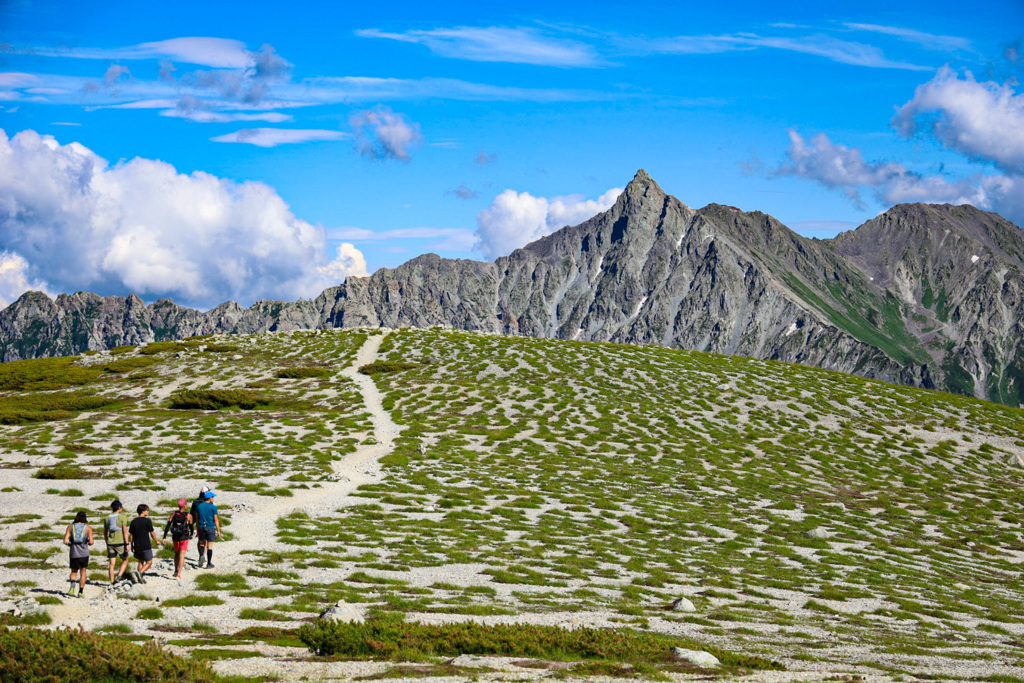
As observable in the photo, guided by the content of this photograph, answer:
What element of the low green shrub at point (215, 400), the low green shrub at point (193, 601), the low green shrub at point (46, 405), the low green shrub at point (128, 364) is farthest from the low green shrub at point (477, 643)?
the low green shrub at point (128, 364)

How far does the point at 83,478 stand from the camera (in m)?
38.1

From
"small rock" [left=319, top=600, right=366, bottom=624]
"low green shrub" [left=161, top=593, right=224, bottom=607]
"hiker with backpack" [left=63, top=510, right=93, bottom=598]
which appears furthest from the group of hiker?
"small rock" [left=319, top=600, right=366, bottom=624]

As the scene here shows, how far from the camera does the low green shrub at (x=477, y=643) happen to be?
1694cm

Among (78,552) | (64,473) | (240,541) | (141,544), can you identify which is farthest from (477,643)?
(64,473)

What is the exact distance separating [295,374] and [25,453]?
124 ft

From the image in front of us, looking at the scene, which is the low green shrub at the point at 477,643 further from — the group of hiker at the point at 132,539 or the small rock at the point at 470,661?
the group of hiker at the point at 132,539

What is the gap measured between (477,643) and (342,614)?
4.08 metres

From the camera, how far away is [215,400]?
231 feet

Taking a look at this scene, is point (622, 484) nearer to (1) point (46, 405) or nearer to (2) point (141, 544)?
(2) point (141, 544)

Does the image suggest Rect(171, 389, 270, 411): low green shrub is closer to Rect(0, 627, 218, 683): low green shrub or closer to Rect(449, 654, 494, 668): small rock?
Rect(0, 627, 218, 683): low green shrub

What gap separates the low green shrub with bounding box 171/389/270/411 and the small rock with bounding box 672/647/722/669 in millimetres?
61269

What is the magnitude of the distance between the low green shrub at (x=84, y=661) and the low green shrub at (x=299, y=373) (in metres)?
70.9

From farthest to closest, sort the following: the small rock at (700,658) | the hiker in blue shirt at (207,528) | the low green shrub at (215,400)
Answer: the low green shrub at (215,400) → the hiker in blue shirt at (207,528) → the small rock at (700,658)

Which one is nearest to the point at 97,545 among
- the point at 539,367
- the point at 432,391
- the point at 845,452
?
the point at 432,391
